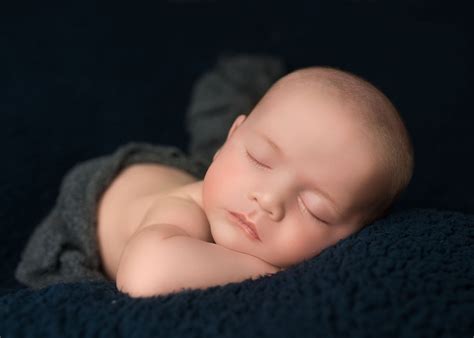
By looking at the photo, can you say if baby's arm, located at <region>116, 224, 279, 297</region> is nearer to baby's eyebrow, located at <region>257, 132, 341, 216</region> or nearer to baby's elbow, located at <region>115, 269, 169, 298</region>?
baby's elbow, located at <region>115, 269, 169, 298</region>

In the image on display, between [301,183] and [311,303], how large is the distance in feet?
0.71

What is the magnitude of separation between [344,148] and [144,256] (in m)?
0.34

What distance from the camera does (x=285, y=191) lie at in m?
0.90

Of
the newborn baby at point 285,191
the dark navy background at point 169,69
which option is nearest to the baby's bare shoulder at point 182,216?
the newborn baby at point 285,191

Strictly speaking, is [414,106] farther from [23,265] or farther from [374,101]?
[23,265]

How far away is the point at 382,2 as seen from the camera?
2242 mm

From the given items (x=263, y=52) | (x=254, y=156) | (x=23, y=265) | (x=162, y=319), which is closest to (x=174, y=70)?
(x=263, y=52)

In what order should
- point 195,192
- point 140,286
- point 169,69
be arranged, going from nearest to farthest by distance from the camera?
1. point 140,286
2. point 195,192
3. point 169,69

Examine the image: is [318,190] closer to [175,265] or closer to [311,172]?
[311,172]

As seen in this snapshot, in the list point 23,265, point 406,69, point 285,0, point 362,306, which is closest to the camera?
point 362,306

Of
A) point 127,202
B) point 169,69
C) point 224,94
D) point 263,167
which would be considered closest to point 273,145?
point 263,167

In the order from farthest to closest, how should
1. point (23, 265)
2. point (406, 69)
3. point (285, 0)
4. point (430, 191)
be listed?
point (285, 0), point (406, 69), point (430, 191), point (23, 265)

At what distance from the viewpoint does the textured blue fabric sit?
0.72 meters

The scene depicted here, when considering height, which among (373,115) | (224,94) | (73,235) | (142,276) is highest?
(373,115)
